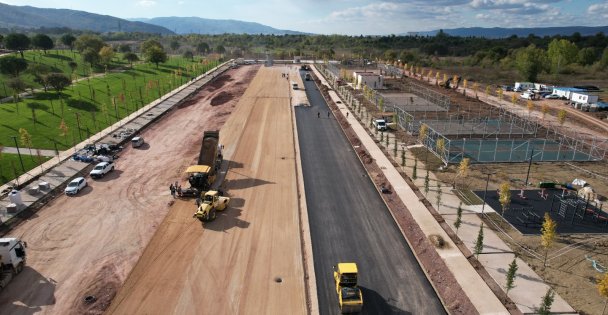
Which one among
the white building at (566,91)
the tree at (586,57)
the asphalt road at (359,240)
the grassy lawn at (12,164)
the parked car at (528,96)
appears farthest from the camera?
the tree at (586,57)

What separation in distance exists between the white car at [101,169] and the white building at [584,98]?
80.5m

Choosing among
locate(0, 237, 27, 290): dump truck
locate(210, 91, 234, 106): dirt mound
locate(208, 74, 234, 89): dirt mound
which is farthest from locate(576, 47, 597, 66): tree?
locate(0, 237, 27, 290): dump truck

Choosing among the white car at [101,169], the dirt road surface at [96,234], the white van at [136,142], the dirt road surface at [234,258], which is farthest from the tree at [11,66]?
the dirt road surface at [234,258]

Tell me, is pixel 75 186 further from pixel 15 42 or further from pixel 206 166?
pixel 15 42

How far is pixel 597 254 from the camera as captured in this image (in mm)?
27656

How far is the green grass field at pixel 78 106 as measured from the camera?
174ft

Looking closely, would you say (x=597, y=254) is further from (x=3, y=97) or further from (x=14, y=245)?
(x=3, y=97)

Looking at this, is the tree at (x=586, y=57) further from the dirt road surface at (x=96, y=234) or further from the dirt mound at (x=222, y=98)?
the dirt road surface at (x=96, y=234)

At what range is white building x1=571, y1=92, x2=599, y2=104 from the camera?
242 ft

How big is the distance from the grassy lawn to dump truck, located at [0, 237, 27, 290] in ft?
55.6

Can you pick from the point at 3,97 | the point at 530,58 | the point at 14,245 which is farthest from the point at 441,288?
the point at 530,58

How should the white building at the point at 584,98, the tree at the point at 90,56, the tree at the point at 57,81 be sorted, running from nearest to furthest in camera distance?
the white building at the point at 584,98 < the tree at the point at 57,81 < the tree at the point at 90,56

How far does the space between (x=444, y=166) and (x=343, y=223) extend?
17.7 meters

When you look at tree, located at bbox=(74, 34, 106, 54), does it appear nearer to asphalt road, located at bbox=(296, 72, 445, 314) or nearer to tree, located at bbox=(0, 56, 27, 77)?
tree, located at bbox=(0, 56, 27, 77)
